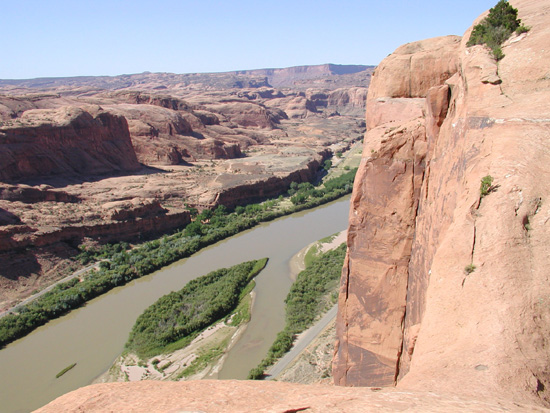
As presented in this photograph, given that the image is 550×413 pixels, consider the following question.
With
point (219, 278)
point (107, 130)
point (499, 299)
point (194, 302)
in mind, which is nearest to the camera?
point (499, 299)

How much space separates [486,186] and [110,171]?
190 feet

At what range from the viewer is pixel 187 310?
27.5 meters

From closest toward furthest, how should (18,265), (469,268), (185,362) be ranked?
(469,268) → (185,362) → (18,265)

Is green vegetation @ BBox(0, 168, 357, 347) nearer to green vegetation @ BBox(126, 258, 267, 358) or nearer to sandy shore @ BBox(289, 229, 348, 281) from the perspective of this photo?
green vegetation @ BBox(126, 258, 267, 358)

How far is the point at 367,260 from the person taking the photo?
13.1 m

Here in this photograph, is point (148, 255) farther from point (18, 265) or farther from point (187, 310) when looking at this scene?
point (187, 310)

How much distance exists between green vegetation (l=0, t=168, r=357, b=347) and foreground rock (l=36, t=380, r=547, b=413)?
23.9 meters

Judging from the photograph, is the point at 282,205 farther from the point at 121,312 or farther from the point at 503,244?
the point at 503,244

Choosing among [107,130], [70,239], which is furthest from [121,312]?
[107,130]

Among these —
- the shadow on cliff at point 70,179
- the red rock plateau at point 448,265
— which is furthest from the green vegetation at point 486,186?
the shadow on cliff at point 70,179

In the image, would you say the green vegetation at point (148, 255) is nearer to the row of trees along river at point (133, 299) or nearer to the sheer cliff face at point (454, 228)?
the row of trees along river at point (133, 299)

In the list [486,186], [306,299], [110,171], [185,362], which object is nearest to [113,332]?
[185,362]

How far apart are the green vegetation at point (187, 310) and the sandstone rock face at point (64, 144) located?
28021mm

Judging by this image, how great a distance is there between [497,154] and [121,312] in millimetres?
28087
